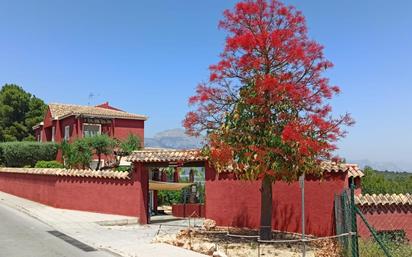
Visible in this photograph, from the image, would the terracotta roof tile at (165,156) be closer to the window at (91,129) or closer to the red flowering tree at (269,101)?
the red flowering tree at (269,101)

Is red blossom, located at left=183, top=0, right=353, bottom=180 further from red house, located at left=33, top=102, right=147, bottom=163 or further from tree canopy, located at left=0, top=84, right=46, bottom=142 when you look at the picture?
tree canopy, located at left=0, top=84, right=46, bottom=142

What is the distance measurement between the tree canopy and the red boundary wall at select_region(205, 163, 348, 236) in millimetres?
37197

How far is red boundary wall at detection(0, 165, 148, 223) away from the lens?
23906mm

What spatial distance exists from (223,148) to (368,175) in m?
14.0

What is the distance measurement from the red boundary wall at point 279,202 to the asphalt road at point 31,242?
291 inches

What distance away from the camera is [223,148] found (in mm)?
15398

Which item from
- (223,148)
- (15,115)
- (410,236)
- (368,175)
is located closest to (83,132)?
(15,115)

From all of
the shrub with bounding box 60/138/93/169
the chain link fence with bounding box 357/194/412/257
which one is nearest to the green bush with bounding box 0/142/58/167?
the shrub with bounding box 60/138/93/169

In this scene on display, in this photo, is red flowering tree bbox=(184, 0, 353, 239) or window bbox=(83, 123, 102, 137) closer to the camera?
red flowering tree bbox=(184, 0, 353, 239)

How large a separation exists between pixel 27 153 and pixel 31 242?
24.4 meters

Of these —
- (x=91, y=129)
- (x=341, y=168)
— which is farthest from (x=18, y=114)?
(x=341, y=168)

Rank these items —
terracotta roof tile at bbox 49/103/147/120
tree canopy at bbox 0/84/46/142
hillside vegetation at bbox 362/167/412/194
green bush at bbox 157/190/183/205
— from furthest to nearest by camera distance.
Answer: tree canopy at bbox 0/84/46/142, terracotta roof tile at bbox 49/103/147/120, green bush at bbox 157/190/183/205, hillside vegetation at bbox 362/167/412/194

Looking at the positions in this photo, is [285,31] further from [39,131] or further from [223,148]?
[39,131]

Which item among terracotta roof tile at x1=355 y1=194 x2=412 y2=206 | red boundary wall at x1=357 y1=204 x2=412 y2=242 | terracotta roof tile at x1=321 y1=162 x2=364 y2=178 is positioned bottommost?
red boundary wall at x1=357 y1=204 x2=412 y2=242
